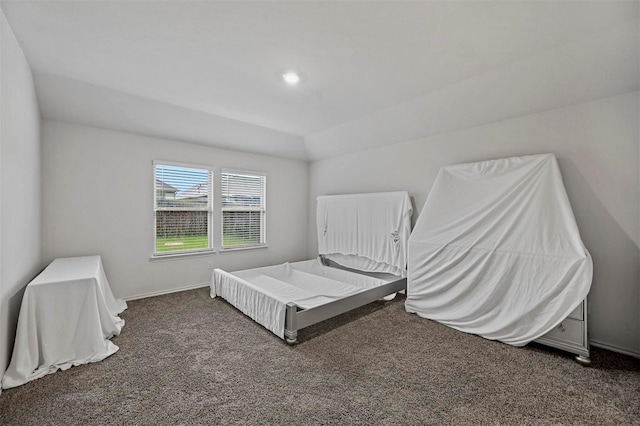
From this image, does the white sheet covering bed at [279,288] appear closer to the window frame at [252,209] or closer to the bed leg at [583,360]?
the window frame at [252,209]

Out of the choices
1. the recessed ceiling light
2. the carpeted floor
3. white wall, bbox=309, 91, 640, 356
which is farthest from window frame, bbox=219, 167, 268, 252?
white wall, bbox=309, 91, 640, 356

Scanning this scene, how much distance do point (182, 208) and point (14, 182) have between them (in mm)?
2325

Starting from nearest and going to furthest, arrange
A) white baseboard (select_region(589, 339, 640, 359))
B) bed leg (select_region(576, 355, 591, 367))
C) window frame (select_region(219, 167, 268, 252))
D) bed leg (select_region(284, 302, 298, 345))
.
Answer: bed leg (select_region(576, 355, 591, 367)) → white baseboard (select_region(589, 339, 640, 359)) → bed leg (select_region(284, 302, 298, 345)) → window frame (select_region(219, 167, 268, 252))

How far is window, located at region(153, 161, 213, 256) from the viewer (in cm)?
429

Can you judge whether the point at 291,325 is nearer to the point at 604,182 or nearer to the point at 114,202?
the point at 114,202

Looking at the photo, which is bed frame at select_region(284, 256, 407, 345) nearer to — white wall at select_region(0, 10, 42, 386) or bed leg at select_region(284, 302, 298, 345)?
bed leg at select_region(284, 302, 298, 345)

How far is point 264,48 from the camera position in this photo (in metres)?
2.36

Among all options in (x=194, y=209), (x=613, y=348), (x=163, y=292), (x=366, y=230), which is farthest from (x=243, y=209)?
(x=613, y=348)

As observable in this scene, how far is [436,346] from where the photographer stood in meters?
2.68

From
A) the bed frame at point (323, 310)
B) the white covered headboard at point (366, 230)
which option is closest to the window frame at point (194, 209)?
the white covered headboard at point (366, 230)

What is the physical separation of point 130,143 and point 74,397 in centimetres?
330

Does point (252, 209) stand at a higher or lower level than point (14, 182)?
lower

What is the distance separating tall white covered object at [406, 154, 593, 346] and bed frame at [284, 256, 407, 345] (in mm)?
373

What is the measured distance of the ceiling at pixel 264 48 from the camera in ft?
6.31
